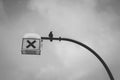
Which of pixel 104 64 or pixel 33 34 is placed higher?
pixel 33 34

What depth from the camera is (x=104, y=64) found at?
8305 millimetres

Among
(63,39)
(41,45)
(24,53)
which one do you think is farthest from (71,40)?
(24,53)

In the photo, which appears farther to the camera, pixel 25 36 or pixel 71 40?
pixel 71 40

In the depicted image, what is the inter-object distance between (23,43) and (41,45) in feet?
1.70

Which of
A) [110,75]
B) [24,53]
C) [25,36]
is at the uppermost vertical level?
[25,36]

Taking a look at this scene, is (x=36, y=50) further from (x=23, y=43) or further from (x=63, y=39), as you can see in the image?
(x=63, y=39)

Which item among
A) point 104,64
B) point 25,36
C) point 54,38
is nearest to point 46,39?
point 54,38

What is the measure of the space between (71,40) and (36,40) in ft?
4.01

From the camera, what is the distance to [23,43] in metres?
7.89

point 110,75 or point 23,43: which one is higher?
point 23,43

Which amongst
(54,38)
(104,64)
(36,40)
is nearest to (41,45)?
(36,40)

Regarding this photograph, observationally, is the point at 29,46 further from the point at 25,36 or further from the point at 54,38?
the point at 54,38

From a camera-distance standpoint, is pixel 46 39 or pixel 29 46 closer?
pixel 29 46

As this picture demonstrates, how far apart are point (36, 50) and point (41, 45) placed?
0.95 feet
